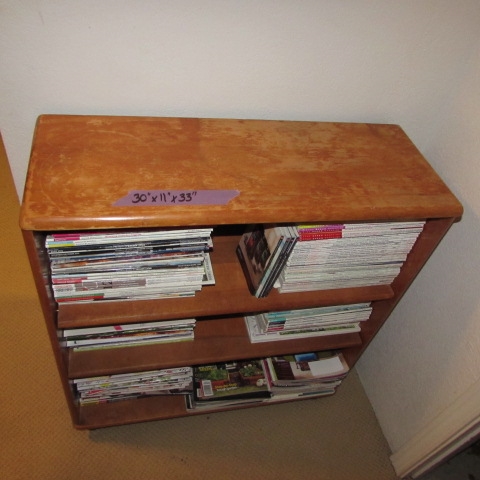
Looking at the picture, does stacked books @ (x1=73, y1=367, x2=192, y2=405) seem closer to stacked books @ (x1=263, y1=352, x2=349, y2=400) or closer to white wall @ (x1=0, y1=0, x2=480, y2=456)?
stacked books @ (x1=263, y1=352, x2=349, y2=400)

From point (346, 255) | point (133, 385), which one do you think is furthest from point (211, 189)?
point (133, 385)

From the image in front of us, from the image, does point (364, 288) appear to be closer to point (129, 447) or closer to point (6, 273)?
point (129, 447)

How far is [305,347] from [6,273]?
1.31 meters

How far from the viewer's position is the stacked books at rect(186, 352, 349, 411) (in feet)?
4.73

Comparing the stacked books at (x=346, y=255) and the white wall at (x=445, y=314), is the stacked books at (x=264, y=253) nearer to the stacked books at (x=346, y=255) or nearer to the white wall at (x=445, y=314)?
the stacked books at (x=346, y=255)

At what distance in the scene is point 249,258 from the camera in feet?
3.67

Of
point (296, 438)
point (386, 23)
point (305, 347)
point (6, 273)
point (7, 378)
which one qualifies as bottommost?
point (296, 438)

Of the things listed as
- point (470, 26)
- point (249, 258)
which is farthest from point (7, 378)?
point (470, 26)

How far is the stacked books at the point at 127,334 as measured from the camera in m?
1.11

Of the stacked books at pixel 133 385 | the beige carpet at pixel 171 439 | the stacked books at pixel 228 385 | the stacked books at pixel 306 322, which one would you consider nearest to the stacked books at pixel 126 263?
the stacked books at pixel 306 322

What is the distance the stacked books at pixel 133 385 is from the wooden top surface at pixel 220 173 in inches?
28.6

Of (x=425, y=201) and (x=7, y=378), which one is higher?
(x=7, y=378)

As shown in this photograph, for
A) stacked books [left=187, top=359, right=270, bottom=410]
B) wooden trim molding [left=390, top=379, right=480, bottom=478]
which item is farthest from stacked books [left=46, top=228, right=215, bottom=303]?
wooden trim molding [left=390, top=379, right=480, bottom=478]

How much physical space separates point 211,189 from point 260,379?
2.94ft
